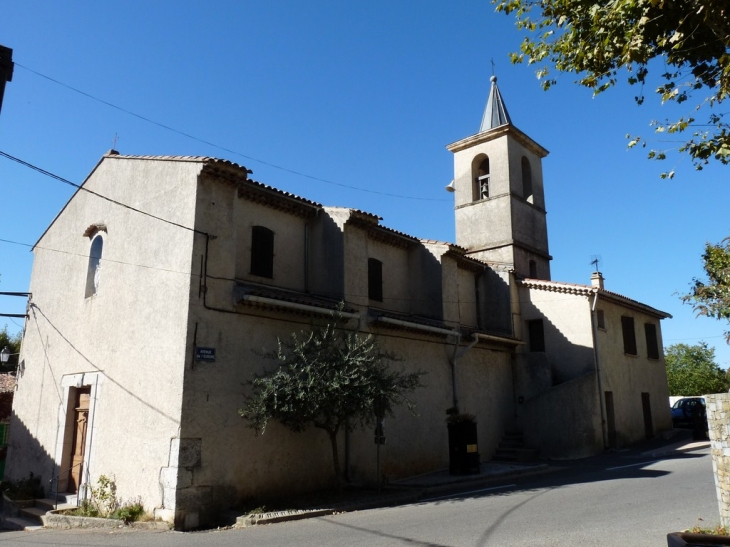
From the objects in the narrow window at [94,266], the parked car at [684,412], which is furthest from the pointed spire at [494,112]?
the narrow window at [94,266]

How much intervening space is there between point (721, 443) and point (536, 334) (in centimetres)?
1406

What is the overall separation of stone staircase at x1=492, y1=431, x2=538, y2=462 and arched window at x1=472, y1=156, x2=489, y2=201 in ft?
34.1

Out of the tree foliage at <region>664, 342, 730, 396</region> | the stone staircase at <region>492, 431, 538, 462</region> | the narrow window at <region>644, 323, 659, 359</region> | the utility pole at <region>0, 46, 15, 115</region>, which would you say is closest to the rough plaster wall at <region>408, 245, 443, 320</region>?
the stone staircase at <region>492, 431, 538, 462</region>

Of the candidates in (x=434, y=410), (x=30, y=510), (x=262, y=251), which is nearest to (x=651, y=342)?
(x=434, y=410)

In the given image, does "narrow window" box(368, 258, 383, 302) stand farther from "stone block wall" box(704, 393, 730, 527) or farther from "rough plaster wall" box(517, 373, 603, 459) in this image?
"stone block wall" box(704, 393, 730, 527)

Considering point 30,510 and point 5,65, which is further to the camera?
point 30,510

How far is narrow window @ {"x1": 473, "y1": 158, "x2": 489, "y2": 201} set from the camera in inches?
1019

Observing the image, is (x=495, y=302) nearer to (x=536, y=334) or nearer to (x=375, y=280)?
(x=536, y=334)

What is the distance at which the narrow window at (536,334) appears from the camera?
2266cm

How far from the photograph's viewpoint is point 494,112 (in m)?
26.9

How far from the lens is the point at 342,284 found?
15.4 metres

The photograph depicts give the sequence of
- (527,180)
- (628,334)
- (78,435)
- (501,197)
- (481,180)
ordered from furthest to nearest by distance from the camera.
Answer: (527,180) → (481,180) → (628,334) → (501,197) → (78,435)

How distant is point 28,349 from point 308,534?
41.7 feet

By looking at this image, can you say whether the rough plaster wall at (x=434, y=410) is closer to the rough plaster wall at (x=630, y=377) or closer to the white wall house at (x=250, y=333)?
the white wall house at (x=250, y=333)
